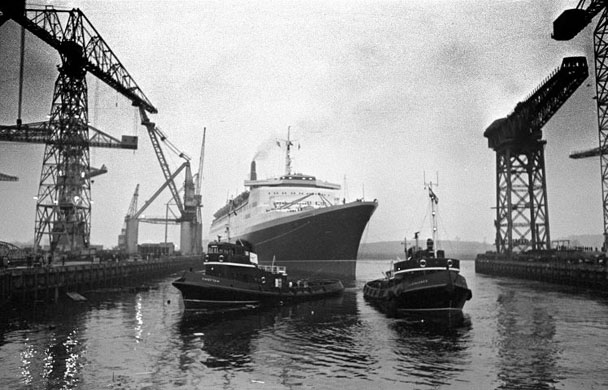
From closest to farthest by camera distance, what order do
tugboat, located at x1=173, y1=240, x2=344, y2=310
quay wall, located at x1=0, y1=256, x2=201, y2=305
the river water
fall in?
the river water → tugboat, located at x1=173, y1=240, x2=344, y2=310 → quay wall, located at x1=0, y1=256, x2=201, y2=305

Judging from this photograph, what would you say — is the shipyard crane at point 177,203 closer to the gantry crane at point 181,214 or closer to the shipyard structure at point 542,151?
the gantry crane at point 181,214

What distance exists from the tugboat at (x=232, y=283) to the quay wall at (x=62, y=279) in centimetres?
1166

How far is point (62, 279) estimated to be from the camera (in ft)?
128

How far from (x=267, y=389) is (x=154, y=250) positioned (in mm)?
79978

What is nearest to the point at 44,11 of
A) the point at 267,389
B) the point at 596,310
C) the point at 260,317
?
the point at 260,317

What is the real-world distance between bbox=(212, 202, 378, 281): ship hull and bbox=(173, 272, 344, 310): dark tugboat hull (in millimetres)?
21998

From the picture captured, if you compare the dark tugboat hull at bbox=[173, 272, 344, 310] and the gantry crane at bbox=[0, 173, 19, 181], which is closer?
the dark tugboat hull at bbox=[173, 272, 344, 310]

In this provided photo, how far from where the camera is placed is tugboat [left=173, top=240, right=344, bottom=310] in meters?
31.9

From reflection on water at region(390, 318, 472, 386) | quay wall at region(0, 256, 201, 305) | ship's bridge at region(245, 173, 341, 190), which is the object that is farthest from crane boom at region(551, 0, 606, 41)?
quay wall at region(0, 256, 201, 305)

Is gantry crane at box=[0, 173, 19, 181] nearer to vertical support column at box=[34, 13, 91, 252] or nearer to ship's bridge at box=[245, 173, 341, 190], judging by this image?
vertical support column at box=[34, 13, 91, 252]

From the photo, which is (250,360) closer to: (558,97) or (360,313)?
(360,313)

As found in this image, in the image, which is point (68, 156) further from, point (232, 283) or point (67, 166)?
point (232, 283)

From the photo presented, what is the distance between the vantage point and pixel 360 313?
1298 inches

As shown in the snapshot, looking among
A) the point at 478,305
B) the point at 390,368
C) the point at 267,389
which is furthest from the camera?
the point at 478,305
